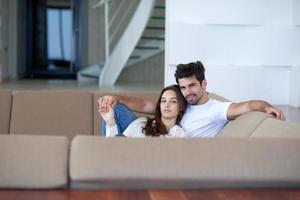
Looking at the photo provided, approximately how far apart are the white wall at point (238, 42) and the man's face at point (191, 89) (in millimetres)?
3278

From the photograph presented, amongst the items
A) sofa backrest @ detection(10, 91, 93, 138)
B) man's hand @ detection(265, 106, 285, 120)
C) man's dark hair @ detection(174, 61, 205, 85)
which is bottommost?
sofa backrest @ detection(10, 91, 93, 138)

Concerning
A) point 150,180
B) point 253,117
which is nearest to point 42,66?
point 253,117

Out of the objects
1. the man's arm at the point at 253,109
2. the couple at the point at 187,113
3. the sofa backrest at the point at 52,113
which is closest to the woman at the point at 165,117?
the couple at the point at 187,113

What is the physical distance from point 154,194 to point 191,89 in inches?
53.4

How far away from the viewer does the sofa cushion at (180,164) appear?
1.23 metres

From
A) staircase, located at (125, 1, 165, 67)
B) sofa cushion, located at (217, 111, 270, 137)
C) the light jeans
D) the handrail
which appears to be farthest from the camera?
staircase, located at (125, 1, 165, 67)

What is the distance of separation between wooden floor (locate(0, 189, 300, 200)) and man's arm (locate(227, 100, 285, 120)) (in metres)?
0.92

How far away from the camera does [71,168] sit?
1260mm

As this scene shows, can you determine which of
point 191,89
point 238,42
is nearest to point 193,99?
point 191,89

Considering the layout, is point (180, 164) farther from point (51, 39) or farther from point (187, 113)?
point (51, 39)

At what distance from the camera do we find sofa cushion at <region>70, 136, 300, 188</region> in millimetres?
1232

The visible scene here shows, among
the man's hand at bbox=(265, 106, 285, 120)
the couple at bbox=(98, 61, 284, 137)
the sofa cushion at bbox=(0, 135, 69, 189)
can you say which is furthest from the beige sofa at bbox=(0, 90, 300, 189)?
the couple at bbox=(98, 61, 284, 137)

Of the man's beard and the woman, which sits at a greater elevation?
the man's beard

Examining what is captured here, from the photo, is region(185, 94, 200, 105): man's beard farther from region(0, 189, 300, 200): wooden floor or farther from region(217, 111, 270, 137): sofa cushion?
region(0, 189, 300, 200): wooden floor
